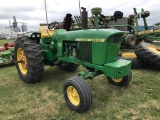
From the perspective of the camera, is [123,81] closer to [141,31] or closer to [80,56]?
[80,56]

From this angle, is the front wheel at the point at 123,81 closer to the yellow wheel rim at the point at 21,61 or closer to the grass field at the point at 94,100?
the grass field at the point at 94,100

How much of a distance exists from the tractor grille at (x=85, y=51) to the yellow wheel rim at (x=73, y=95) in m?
0.75

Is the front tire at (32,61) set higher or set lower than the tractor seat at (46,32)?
lower

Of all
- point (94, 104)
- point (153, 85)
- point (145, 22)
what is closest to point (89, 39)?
point (94, 104)

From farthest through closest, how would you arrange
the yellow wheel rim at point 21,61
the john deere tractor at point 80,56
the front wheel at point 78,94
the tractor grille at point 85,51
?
1. the yellow wheel rim at point 21,61
2. the tractor grille at point 85,51
3. the john deere tractor at point 80,56
4. the front wheel at point 78,94

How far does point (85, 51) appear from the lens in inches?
158

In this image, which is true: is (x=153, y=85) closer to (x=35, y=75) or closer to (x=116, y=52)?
(x=116, y=52)

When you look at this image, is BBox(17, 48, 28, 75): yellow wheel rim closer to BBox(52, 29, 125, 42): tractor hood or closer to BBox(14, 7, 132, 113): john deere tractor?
BBox(14, 7, 132, 113): john deere tractor

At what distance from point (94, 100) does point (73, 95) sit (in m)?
0.48

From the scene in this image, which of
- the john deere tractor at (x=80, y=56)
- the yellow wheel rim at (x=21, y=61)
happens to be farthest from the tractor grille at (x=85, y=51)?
the yellow wheel rim at (x=21, y=61)

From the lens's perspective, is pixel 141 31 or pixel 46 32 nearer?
pixel 46 32

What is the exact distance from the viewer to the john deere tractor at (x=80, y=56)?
135 inches

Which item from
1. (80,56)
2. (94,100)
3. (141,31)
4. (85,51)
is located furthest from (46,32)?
(141,31)

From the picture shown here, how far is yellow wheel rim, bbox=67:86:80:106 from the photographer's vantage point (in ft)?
11.6
